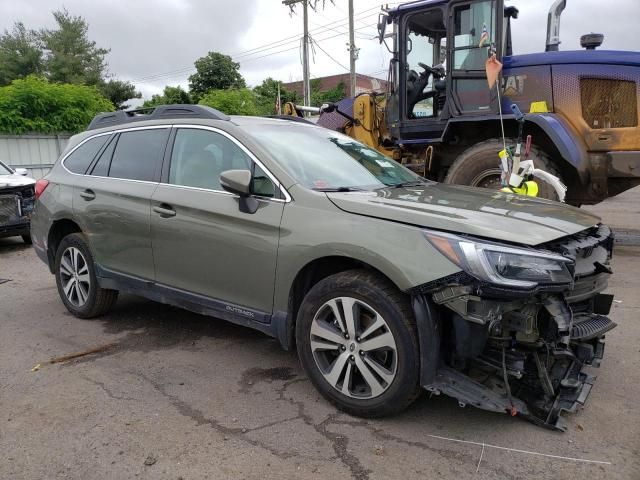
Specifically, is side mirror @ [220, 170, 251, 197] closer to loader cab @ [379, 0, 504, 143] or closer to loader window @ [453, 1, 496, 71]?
loader cab @ [379, 0, 504, 143]

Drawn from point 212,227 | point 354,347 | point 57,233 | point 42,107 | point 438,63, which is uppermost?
point 42,107

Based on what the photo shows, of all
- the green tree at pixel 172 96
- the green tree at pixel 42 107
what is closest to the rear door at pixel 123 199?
the green tree at pixel 42 107

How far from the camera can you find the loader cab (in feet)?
24.8

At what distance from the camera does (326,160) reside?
156 inches

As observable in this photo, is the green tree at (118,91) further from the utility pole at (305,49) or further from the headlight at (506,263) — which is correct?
the headlight at (506,263)

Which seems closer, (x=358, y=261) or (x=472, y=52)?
(x=358, y=261)

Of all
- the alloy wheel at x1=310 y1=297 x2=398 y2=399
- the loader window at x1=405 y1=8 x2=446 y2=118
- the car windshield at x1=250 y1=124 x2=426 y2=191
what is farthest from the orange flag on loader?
the alloy wheel at x1=310 y1=297 x2=398 y2=399

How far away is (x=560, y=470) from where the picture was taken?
2668 mm

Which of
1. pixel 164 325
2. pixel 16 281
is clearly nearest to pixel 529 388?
pixel 164 325

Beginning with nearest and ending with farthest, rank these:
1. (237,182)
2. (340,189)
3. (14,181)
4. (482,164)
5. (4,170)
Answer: (237,182) → (340,189) → (482,164) → (14,181) → (4,170)

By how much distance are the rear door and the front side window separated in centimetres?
21

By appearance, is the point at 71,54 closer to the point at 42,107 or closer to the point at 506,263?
the point at 42,107

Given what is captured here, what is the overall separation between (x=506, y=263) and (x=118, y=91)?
4477cm

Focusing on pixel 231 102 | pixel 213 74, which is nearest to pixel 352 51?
pixel 231 102
